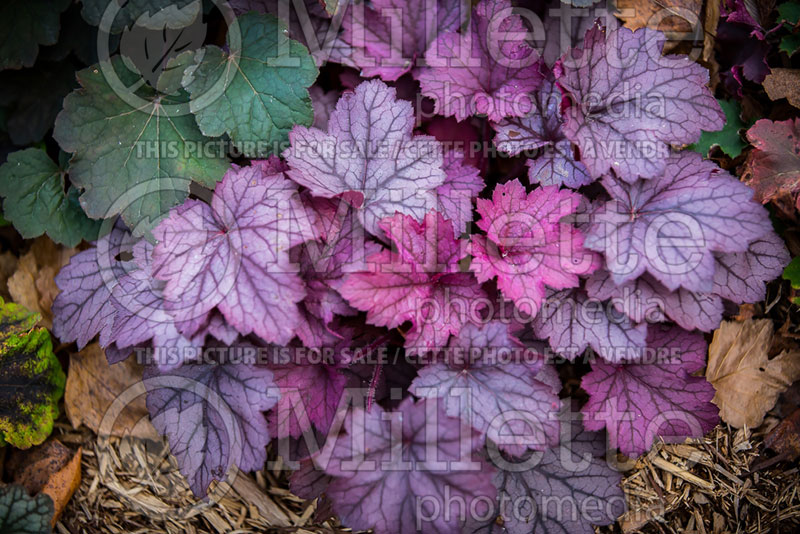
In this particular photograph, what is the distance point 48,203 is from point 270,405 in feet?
3.38

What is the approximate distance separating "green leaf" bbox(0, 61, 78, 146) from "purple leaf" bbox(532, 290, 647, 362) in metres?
1.69

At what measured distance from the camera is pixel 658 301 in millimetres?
1436

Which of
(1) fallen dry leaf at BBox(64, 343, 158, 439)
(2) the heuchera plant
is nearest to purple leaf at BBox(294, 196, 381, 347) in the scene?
(2) the heuchera plant

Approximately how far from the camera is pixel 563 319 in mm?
1450

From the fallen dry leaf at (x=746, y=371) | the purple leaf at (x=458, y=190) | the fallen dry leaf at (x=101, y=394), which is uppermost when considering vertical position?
the purple leaf at (x=458, y=190)

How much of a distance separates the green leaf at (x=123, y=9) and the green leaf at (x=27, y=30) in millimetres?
286

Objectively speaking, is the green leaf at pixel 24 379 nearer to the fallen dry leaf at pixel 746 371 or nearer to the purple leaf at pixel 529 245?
the purple leaf at pixel 529 245

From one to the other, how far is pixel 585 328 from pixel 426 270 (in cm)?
42

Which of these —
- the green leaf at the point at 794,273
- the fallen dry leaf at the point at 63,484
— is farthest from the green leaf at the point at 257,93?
the green leaf at the point at 794,273

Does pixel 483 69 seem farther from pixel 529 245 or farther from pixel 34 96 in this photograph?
pixel 34 96

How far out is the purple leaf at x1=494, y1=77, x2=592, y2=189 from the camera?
151cm

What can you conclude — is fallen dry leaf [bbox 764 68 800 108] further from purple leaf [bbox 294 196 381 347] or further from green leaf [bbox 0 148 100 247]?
Answer: green leaf [bbox 0 148 100 247]

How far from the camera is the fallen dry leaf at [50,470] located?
1.74m

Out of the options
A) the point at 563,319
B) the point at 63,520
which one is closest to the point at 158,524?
the point at 63,520
